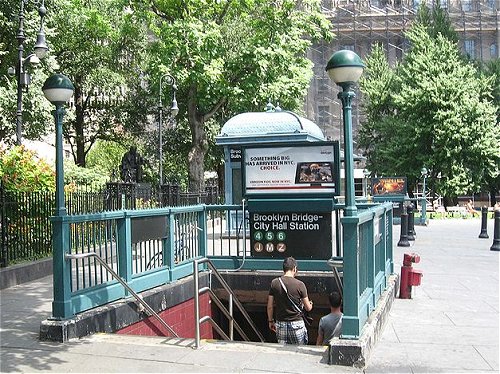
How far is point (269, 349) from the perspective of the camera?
6.19 meters

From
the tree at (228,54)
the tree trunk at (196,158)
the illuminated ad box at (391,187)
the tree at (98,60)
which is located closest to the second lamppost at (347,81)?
the tree at (228,54)

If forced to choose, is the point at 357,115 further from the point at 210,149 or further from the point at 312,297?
the point at 312,297

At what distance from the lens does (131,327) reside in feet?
25.8

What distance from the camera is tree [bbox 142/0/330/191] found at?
2564cm

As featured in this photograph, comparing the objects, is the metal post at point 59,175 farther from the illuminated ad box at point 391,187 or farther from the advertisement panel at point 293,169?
the illuminated ad box at point 391,187

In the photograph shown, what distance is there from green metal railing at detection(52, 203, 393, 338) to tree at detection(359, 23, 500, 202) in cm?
3230

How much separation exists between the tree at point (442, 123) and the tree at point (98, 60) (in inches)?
806

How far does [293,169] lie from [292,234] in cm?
116

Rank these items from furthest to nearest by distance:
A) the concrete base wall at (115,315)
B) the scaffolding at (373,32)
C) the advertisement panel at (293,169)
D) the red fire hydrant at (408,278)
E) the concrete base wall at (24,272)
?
the scaffolding at (373,32) < the concrete base wall at (24,272) < the advertisement panel at (293,169) < the red fire hydrant at (408,278) < the concrete base wall at (115,315)

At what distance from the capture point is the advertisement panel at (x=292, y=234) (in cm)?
975

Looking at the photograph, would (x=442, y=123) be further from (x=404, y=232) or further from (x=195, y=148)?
(x=404, y=232)

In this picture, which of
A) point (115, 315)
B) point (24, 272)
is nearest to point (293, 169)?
point (115, 315)

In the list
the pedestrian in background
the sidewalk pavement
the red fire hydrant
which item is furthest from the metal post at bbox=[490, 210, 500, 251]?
the pedestrian in background

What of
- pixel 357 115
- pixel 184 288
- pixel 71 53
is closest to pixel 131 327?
pixel 184 288
